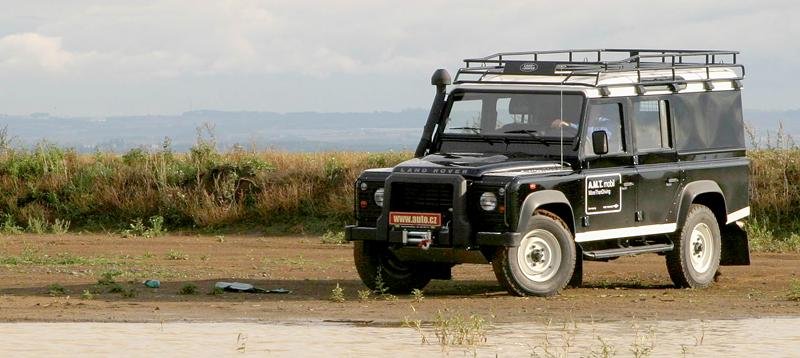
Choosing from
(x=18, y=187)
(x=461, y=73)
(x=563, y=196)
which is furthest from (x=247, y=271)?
(x=18, y=187)

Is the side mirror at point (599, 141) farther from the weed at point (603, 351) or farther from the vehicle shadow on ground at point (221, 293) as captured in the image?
the weed at point (603, 351)

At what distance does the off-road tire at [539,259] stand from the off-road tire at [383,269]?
136 cm

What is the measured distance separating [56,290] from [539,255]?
4.96m

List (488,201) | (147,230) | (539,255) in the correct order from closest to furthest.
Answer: (488,201) < (539,255) < (147,230)

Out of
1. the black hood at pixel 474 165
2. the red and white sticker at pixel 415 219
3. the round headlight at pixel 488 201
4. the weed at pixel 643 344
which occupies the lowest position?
the weed at pixel 643 344

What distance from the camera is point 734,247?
18.2 metres

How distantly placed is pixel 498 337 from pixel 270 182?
1348 centimetres

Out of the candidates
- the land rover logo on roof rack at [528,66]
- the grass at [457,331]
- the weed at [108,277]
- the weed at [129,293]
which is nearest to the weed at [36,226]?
the weed at [108,277]

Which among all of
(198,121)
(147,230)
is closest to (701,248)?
(147,230)

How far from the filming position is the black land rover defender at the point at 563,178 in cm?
1509

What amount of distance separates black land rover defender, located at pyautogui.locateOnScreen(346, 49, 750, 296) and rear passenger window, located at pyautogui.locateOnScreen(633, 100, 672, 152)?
15 millimetres

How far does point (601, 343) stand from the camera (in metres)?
12.7

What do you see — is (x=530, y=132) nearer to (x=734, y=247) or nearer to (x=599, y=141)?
(x=599, y=141)

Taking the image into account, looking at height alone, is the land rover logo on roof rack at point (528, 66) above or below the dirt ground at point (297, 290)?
above
